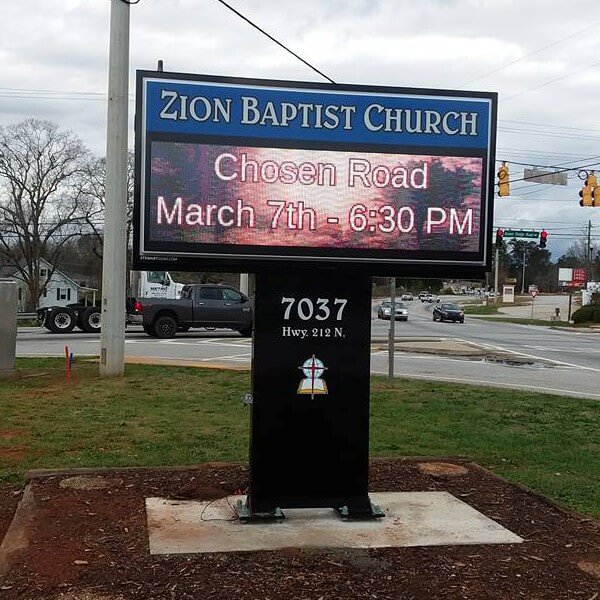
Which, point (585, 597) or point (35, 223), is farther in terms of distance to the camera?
point (35, 223)

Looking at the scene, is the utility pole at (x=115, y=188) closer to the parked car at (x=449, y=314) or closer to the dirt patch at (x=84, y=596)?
the dirt patch at (x=84, y=596)

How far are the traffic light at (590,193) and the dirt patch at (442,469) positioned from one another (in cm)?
2208

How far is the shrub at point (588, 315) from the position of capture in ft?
179

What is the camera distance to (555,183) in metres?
30.2

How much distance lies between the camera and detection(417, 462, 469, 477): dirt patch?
6.72 meters

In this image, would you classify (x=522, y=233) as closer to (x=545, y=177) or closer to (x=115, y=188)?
(x=545, y=177)

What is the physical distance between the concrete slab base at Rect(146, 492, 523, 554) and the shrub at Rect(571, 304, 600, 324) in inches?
2080

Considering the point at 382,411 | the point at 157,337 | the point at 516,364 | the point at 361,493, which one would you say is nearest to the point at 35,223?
the point at 157,337

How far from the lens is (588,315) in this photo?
54844mm

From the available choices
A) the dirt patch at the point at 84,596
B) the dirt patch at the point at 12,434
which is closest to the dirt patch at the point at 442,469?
the dirt patch at the point at 84,596

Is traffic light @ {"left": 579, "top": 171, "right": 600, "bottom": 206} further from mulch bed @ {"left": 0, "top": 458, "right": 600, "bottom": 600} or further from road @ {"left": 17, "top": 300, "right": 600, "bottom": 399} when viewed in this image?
mulch bed @ {"left": 0, "top": 458, "right": 600, "bottom": 600}

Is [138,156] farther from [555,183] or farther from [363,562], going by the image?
[555,183]

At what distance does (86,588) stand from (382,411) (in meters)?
6.47

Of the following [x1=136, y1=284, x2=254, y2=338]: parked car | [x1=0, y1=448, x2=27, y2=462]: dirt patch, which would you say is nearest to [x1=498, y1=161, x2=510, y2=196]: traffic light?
[x1=136, y1=284, x2=254, y2=338]: parked car
